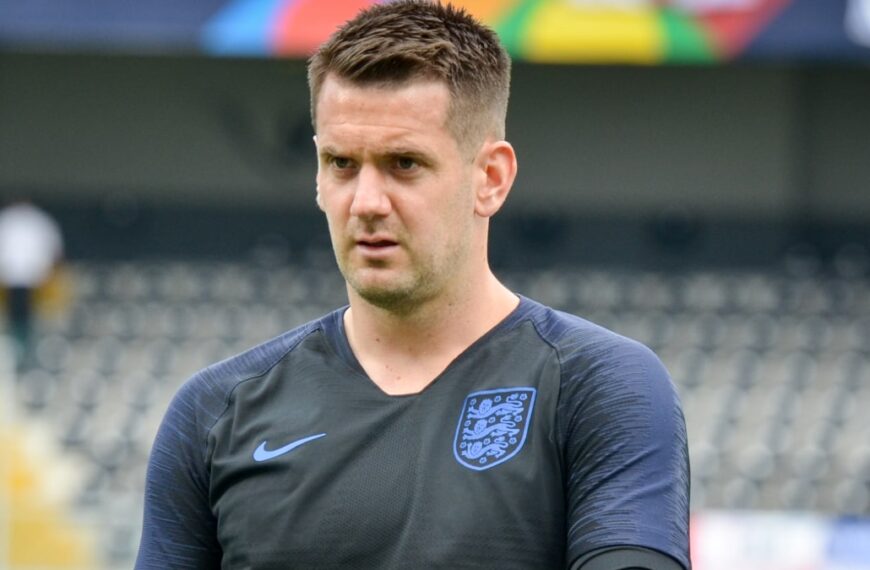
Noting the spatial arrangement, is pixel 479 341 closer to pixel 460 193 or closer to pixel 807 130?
pixel 460 193

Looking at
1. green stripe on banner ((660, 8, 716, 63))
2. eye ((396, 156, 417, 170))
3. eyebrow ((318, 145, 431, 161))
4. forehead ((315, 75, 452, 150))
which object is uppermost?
green stripe on banner ((660, 8, 716, 63))

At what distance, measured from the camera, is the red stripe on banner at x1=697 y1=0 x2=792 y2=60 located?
10.2 m

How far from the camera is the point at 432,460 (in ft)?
6.52

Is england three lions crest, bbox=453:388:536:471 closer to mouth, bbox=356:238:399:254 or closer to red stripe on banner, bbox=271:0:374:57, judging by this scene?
mouth, bbox=356:238:399:254

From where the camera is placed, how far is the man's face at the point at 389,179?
6.55ft

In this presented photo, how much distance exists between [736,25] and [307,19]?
274cm

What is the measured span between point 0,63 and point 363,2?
6101 mm

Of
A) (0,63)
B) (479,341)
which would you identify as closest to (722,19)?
(0,63)

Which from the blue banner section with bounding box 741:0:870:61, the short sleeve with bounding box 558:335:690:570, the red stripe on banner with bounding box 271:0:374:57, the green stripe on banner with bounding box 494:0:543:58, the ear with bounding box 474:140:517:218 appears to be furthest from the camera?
the blue banner section with bounding box 741:0:870:61

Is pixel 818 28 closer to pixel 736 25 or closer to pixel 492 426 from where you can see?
pixel 736 25

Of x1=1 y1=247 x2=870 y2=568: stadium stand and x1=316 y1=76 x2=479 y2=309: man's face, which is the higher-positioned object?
x1=316 y1=76 x2=479 y2=309: man's face

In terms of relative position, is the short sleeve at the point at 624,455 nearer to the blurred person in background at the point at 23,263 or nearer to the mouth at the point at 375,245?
the mouth at the point at 375,245

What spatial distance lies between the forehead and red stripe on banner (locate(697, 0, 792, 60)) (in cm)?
850

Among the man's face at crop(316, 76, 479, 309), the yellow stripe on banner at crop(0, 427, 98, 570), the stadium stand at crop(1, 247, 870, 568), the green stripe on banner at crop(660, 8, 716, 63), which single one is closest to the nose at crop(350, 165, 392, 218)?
the man's face at crop(316, 76, 479, 309)
